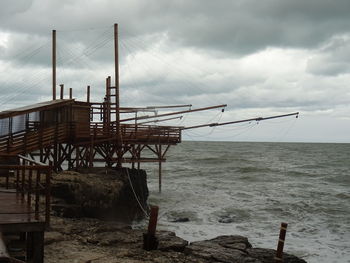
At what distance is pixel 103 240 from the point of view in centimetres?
1160

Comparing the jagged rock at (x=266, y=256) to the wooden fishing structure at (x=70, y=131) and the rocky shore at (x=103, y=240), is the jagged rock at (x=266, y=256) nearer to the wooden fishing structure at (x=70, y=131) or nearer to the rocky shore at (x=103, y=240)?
the rocky shore at (x=103, y=240)

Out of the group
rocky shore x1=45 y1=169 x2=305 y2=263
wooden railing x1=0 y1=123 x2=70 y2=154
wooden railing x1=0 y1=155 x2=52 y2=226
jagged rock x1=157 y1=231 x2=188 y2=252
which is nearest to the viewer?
wooden railing x1=0 y1=155 x2=52 y2=226

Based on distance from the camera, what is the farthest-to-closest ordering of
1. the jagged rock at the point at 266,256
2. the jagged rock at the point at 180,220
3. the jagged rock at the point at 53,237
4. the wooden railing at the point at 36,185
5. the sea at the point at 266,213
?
1. the jagged rock at the point at 180,220
2. the sea at the point at 266,213
3. the jagged rock at the point at 266,256
4. the jagged rock at the point at 53,237
5. the wooden railing at the point at 36,185

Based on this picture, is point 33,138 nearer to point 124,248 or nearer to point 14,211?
point 124,248

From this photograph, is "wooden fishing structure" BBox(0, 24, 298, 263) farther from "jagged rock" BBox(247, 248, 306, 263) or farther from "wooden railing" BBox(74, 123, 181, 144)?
"jagged rock" BBox(247, 248, 306, 263)

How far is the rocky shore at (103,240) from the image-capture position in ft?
33.8

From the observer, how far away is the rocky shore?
1029 cm

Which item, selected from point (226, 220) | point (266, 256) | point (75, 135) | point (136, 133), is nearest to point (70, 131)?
point (75, 135)

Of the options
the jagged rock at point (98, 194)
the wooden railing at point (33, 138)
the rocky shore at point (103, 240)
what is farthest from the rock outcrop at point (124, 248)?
the wooden railing at point (33, 138)

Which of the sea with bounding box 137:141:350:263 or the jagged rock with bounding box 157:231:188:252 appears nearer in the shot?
the jagged rock with bounding box 157:231:188:252

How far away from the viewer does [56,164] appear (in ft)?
77.0

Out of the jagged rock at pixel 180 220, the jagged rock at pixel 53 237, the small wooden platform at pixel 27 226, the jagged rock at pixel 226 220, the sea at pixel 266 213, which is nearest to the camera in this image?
the small wooden platform at pixel 27 226

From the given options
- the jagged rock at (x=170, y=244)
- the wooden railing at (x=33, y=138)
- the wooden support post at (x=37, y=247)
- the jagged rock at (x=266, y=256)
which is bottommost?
the jagged rock at (x=266, y=256)

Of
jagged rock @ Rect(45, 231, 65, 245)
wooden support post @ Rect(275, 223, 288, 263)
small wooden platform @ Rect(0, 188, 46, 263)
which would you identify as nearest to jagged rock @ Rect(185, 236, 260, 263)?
wooden support post @ Rect(275, 223, 288, 263)
